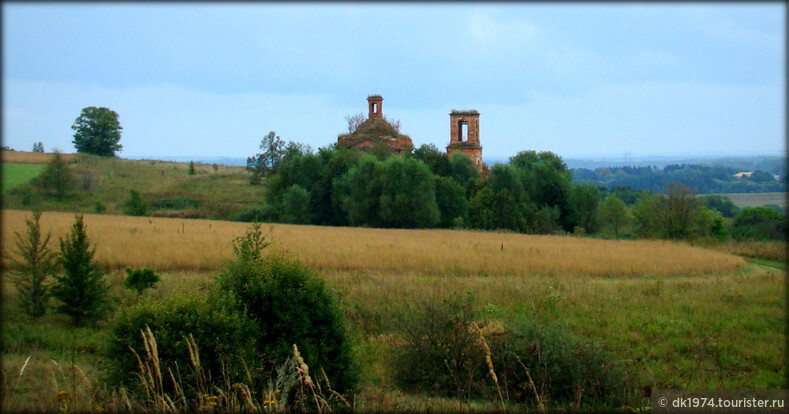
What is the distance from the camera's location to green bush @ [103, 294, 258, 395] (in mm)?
7203

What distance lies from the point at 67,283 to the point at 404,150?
146ft

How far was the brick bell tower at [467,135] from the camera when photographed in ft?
185

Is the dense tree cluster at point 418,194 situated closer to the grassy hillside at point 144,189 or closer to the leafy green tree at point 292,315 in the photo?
the grassy hillside at point 144,189

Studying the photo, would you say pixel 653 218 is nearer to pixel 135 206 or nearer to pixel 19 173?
pixel 135 206

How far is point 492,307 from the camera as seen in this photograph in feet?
50.2

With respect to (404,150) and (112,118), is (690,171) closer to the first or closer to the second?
(404,150)

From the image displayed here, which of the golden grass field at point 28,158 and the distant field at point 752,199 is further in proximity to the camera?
the golden grass field at point 28,158

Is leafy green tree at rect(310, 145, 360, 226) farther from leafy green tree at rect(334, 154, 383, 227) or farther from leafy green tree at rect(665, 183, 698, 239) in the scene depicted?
leafy green tree at rect(665, 183, 698, 239)

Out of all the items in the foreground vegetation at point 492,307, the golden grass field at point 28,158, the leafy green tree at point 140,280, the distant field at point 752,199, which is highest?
the golden grass field at point 28,158

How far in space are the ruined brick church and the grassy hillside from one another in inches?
437

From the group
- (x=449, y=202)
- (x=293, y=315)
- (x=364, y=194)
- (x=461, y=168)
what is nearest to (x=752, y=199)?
(x=461, y=168)

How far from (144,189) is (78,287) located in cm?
4336

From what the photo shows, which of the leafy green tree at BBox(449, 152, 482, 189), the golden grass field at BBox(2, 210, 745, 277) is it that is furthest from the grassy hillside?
the golden grass field at BBox(2, 210, 745, 277)

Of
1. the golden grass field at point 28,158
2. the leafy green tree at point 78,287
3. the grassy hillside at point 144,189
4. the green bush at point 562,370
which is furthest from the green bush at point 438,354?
the golden grass field at point 28,158
